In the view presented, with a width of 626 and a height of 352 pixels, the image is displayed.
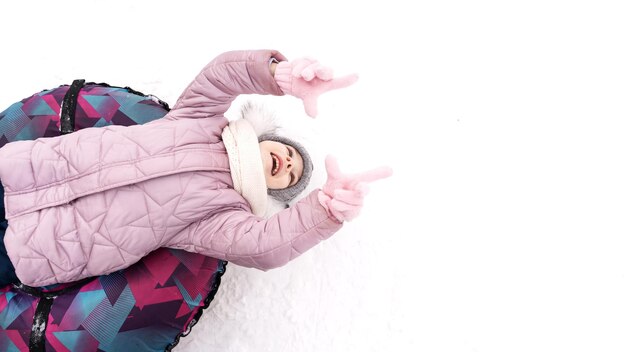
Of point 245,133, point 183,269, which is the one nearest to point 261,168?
point 245,133

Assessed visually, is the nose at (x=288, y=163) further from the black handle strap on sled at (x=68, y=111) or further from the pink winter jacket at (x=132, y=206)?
the black handle strap on sled at (x=68, y=111)

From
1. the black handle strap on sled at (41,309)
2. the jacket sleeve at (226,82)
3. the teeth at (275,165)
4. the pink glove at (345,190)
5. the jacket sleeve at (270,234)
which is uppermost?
the jacket sleeve at (226,82)

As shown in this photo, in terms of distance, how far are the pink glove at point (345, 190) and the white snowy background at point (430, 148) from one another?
407 millimetres

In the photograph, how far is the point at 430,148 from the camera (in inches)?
54.0

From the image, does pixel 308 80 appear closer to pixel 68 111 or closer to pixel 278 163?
pixel 278 163

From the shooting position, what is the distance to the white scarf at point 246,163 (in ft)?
3.39

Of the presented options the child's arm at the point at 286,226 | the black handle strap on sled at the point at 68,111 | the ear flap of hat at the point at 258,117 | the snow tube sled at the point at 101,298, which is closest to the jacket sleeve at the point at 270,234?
the child's arm at the point at 286,226

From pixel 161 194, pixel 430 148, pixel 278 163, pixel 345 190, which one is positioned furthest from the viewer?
pixel 430 148

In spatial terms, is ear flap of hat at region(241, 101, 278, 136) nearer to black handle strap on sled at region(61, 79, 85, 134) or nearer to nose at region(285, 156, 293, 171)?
nose at region(285, 156, 293, 171)

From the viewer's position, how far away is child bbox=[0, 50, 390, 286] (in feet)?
3.17

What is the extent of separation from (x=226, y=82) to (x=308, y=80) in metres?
Result: 0.20

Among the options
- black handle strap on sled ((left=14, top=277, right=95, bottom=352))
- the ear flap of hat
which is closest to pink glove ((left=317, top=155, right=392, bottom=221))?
the ear flap of hat

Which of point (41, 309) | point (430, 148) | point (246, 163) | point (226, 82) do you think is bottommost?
point (41, 309)

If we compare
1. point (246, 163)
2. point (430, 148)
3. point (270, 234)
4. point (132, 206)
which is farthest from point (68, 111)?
point (430, 148)
